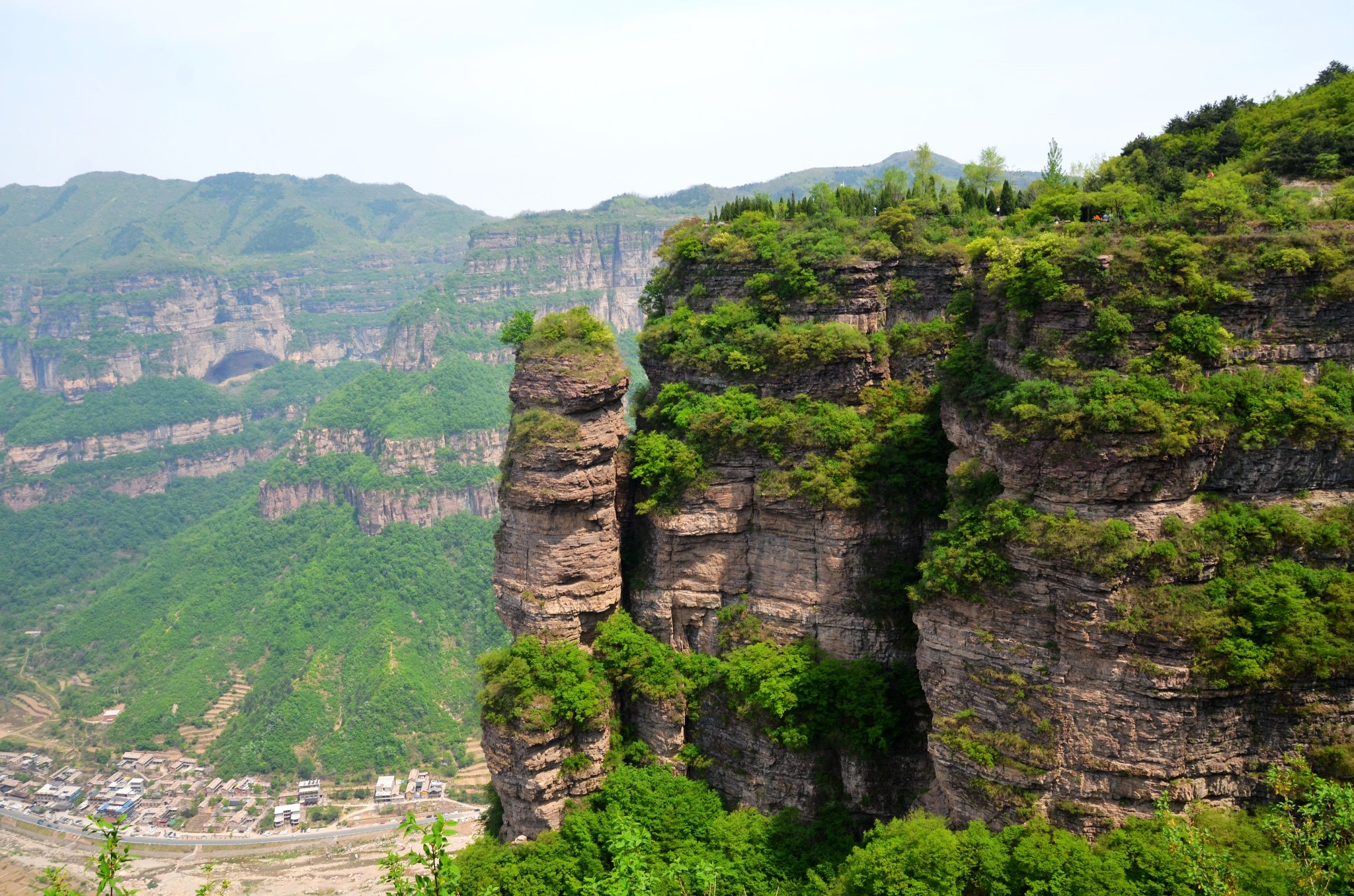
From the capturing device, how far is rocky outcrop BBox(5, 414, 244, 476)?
17150 centimetres

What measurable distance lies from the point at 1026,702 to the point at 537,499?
18905 mm

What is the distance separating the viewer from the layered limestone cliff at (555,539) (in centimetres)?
3628

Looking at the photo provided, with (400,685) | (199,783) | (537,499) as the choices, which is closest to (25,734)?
(199,783)

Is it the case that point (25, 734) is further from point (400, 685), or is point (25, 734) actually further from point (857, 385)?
point (857, 385)

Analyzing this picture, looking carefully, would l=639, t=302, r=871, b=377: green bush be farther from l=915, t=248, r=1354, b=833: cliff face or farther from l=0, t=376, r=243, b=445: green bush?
l=0, t=376, r=243, b=445: green bush

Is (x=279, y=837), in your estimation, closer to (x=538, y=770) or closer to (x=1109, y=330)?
(x=538, y=770)

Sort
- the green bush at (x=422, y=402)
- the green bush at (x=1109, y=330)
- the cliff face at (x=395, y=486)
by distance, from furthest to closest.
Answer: the green bush at (x=422, y=402) → the cliff face at (x=395, y=486) → the green bush at (x=1109, y=330)

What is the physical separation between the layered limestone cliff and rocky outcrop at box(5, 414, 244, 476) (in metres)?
172

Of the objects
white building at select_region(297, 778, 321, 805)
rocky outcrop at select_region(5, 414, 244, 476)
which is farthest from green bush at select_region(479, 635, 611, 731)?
rocky outcrop at select_region(5, 414, 244, 476)

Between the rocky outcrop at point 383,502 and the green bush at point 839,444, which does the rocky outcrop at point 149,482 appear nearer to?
the rocky outcrop at point 383,502

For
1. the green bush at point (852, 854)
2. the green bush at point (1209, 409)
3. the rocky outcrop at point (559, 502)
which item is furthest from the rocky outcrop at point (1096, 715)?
the rocky outcrop at point (559, 502)

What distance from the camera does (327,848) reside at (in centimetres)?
7969

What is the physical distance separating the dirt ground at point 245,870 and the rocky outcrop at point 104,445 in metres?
112

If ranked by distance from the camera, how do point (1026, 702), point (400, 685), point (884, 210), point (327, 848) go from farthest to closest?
point (400, 685) < point (327, 848) < point (884, 210) < point (1026, 702)
